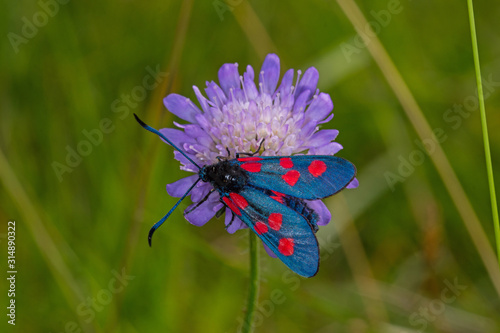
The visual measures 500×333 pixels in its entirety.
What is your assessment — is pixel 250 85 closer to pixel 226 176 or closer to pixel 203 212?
pixel 226 176

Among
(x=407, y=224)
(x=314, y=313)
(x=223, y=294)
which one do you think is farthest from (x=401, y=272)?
(x=223, y=294)

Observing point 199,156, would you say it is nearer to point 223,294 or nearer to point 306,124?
point 306,124

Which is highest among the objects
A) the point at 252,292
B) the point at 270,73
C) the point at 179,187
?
the point at 270,73

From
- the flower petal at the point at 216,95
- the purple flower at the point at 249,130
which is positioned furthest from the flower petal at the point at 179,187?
the flower petal at the point at 216,95

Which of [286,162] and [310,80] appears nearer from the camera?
[286,162]

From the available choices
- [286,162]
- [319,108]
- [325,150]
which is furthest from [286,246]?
[319,108]

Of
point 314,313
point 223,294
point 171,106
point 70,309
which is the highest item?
point 171,106

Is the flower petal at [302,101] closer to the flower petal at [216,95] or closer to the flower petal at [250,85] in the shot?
the flower petal at [250,85]
